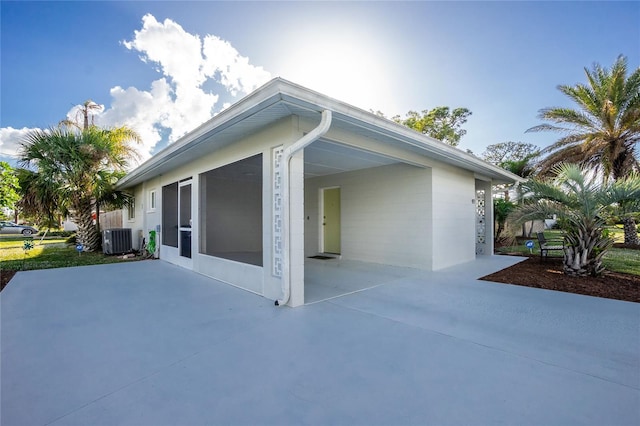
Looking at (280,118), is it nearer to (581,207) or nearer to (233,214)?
(581,207)

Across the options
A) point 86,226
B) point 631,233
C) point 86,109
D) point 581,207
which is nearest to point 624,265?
point 581,207

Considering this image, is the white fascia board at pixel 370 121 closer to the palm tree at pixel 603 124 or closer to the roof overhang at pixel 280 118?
the roof overhang at pixel 280 118

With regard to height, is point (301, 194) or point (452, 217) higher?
point (301, 194)

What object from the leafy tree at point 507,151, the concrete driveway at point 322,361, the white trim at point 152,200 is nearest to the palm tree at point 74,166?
the white trim at point 152,200

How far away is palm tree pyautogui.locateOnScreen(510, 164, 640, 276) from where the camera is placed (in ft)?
18.0

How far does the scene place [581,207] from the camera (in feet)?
19.4

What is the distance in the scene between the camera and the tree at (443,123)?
21.4 m

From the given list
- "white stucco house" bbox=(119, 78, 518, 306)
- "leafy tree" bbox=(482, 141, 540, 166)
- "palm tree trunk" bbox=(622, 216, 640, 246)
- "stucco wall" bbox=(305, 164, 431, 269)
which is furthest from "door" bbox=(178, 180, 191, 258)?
"leafy tree" bbox=(482, 141, 540, 166)

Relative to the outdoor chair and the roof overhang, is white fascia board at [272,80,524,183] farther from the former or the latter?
the outdoor chair

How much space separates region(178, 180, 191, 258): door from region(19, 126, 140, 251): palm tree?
454 cm

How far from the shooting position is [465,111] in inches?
854

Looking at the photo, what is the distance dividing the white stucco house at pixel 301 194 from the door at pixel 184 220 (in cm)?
3

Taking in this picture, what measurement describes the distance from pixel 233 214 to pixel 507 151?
1093 inches

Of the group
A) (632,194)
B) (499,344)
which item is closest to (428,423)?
(499,344)
